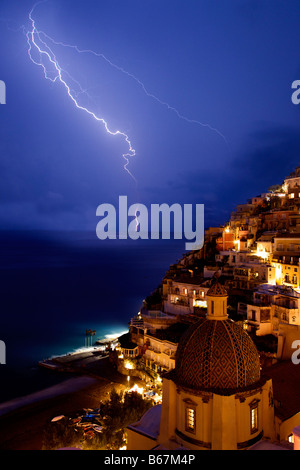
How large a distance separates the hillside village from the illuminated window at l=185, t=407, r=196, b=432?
13.5 feet

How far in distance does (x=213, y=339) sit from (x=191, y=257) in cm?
3787

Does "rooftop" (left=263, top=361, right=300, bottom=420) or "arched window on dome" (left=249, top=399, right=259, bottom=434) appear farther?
"rooftop" (left=263, top=361, right=300, bottom=420)

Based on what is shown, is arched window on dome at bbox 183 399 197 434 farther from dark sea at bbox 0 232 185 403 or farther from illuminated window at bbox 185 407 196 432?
dark sea at bbox 0 232 185 403

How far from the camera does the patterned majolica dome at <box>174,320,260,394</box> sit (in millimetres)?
10578

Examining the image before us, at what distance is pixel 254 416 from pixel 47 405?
18797mm

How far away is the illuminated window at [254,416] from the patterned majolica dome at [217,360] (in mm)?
574

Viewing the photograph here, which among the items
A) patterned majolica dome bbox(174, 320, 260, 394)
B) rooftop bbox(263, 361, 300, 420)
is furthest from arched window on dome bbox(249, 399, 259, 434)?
rooftop bbox(263, 361, 300, 420)

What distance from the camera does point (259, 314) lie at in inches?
1012

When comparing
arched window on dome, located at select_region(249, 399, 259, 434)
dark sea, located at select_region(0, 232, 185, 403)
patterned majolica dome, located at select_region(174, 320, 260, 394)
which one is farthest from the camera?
dark sea, located at select_region(0, 232, 185, 403)

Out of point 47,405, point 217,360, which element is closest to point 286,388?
point 217,360

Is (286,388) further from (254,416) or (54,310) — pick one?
(54,310)

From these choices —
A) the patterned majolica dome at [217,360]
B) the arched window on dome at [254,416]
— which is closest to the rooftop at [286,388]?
the arched window on dome at [254,416]

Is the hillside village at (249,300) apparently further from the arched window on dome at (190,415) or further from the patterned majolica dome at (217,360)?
A: the arched window on dome at (190,415)
